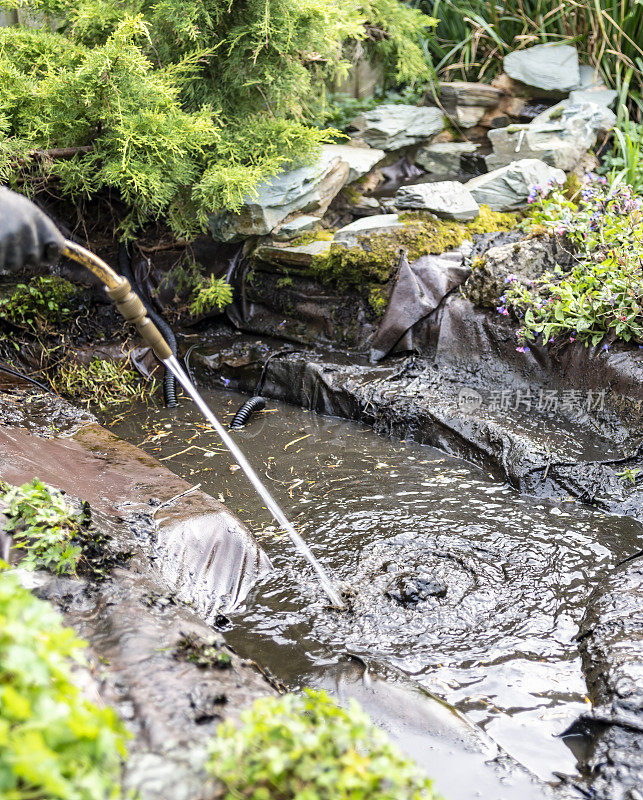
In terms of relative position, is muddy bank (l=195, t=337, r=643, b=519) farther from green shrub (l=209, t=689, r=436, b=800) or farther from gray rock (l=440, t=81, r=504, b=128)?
gray rock (l=440, t=81, r=504, b=128)

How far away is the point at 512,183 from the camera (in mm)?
5762

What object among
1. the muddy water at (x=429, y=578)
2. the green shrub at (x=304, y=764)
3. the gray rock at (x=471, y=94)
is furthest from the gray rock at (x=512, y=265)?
the green shrub at (x=304, y=764)

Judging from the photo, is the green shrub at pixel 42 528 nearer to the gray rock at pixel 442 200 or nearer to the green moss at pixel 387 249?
the green moss at pixel 387 249

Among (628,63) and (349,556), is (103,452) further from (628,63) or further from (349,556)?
(628,63)

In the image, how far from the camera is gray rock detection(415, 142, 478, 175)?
716 cm

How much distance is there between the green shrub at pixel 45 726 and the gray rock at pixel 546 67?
7.62m

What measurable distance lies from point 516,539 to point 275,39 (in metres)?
4.40

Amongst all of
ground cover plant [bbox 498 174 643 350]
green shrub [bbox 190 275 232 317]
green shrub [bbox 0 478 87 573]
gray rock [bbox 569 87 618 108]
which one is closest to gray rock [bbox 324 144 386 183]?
Answer: green shrub [bbox 190 275 232 317]

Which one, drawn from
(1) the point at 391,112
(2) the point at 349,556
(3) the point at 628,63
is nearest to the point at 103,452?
(2) the point at 349,556

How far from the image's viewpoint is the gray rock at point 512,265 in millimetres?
4668

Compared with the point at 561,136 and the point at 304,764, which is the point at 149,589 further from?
the point at 561,136

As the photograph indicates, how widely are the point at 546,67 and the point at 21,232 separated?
695cm

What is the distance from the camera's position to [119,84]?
4.53 m

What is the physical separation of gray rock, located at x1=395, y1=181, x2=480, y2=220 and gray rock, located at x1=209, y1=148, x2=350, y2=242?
0.79 m
